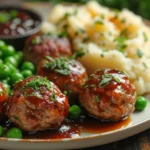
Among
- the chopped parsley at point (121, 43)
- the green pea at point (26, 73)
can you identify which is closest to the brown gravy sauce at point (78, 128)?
the green pea at point (26, 73)

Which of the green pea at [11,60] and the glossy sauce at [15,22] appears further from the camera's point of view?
the glossy sauce at [15,22]

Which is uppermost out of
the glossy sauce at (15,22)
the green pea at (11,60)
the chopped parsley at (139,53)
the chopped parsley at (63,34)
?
the chopped parsley at (139,53)

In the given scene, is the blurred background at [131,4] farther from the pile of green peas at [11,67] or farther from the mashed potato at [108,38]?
the pile of green peas at [11,67]

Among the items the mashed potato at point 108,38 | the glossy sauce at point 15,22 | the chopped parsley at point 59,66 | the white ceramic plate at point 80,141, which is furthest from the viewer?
the glossy sauce at point 15,22

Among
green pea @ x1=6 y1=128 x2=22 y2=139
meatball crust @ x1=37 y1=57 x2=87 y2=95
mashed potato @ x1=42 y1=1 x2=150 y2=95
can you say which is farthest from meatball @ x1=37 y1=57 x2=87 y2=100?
green pea @ x1=6 y1=128 x2=22 y2=139

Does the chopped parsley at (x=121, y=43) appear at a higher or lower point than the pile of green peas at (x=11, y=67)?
higher

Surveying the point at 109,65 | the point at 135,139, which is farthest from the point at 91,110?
the point at 109,65

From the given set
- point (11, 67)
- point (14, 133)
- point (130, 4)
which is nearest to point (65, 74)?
point (11, 67)
